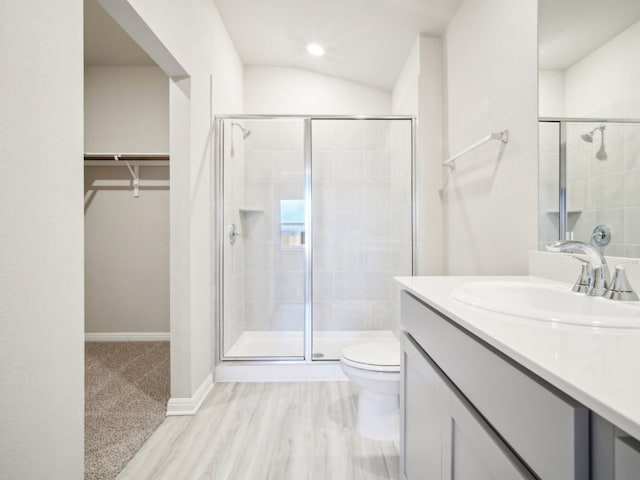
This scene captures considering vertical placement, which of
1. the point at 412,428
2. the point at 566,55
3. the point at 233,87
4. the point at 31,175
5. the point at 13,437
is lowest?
the point at 412,428

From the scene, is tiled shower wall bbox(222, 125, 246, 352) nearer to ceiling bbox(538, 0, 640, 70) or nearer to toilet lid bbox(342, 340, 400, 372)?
toilet lid bbox(342, 340, 400, 372)

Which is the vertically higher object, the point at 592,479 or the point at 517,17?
the point at 517,17

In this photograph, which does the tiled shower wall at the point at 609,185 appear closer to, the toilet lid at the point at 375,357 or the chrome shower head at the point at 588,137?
the chrome shower head at the point at 588,137

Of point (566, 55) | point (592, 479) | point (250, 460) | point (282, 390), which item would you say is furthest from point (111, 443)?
point (566, 55)

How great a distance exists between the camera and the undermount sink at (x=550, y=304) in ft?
2.24

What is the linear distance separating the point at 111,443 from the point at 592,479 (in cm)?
196

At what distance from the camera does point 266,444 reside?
1676 mm

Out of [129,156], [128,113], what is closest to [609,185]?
[129,156]

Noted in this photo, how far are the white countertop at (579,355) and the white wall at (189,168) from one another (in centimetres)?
159

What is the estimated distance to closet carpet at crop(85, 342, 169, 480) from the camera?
5.13 feet

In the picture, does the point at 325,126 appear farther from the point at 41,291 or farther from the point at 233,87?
the point at 41,291

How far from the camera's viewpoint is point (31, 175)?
868 millimetres

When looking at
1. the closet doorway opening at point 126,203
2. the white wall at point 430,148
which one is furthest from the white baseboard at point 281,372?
the white wall at point 430,148

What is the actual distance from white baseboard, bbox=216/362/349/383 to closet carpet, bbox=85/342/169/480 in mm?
413
